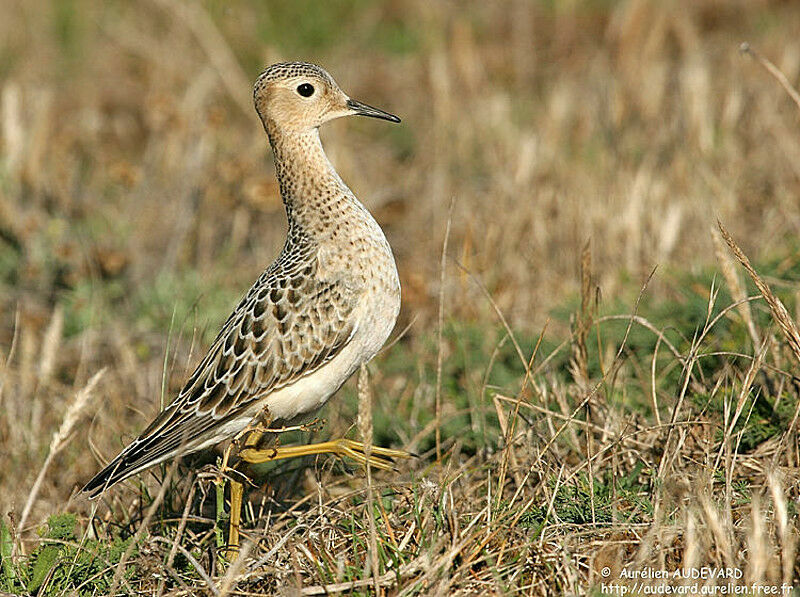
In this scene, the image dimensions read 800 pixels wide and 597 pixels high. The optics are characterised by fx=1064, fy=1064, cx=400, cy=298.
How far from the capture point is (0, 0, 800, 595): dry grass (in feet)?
12.8

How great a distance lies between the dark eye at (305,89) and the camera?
15.8ft

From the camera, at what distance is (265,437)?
4660mm

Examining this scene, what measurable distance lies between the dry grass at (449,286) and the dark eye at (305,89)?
86 cm

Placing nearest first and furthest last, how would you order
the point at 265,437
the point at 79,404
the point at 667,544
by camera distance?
the point at 667,544 → the point at 79,404 → the point at 265,437

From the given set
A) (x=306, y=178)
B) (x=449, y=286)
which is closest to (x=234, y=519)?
(x=306, y=178)

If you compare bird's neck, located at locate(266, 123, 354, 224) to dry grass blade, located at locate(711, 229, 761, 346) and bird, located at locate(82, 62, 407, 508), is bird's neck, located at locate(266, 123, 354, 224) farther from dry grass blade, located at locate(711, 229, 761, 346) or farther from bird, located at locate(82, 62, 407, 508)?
dry grass blade, located at locate(711, 229, 761, 346)

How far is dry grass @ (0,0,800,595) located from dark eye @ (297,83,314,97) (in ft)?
2.81

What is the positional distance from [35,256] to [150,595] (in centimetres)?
401

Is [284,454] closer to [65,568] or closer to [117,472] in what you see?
[117,472]

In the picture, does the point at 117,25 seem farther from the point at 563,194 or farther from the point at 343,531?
the point at 343,531

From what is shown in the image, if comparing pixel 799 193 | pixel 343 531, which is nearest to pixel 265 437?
pixel 343 531

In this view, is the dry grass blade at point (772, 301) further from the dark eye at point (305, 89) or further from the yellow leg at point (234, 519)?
the yellow leg at point (234, 519)

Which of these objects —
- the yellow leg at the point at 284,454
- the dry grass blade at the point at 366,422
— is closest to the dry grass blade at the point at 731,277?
the yellow leg at the point at 284,454

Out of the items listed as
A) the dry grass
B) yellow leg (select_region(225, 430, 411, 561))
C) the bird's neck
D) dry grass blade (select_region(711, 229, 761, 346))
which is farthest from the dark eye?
dry grass blade (select_region(711, 229, 761, 346))
